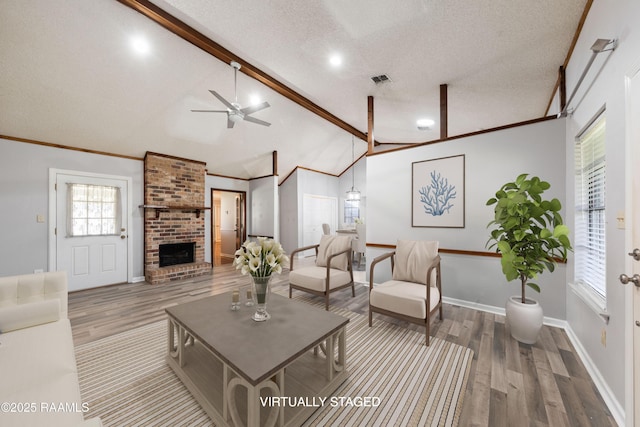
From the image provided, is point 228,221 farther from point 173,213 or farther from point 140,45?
point 140,45

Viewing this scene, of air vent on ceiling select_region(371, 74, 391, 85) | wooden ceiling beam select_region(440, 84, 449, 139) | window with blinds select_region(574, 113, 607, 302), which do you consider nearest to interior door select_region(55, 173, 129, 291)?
air vent on ceiling select_region(371, 74, 391, 85)

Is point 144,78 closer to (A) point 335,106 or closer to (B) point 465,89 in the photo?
(A) point 335,106

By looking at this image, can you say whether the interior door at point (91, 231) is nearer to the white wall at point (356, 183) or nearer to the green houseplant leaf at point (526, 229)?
the green houseplant leaf at point (526, 229)

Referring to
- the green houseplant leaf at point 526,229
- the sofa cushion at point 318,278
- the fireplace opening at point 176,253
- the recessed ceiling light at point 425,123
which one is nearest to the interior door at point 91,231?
the fireplace opening at point 176,253

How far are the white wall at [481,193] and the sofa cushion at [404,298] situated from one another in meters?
0.84

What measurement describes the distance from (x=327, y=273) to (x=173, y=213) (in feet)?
12.5

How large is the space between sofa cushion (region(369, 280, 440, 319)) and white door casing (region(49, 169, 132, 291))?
15.1 feet

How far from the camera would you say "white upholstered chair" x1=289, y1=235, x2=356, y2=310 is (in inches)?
123

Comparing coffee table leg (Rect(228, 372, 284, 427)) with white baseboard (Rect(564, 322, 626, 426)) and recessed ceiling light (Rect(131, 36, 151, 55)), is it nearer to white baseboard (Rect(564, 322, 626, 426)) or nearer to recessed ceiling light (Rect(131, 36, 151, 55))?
white baseboard (Rect(564, 322, 626, 426))

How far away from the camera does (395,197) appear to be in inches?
150

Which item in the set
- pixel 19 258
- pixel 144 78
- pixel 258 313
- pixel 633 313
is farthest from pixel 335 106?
pixel 19 258

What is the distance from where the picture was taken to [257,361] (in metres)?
1.33

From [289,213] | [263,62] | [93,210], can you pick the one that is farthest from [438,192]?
[93,210]

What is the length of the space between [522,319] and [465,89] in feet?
9.71
